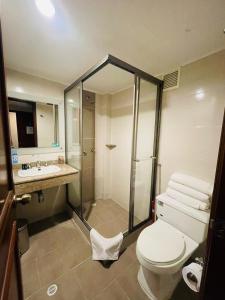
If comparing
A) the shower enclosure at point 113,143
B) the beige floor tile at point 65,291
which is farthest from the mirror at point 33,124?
the beige floor tile at point 65,291

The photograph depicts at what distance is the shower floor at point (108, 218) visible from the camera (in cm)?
202

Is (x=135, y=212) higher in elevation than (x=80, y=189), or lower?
lower

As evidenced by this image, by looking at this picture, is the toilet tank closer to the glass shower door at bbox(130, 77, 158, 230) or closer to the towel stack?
the towel stack

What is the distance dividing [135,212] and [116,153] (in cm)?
110

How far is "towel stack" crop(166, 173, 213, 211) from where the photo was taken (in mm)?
1368

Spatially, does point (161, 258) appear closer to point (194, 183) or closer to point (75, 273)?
point (194, 183)

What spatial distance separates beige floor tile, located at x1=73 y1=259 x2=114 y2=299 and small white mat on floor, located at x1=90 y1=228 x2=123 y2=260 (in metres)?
0.09

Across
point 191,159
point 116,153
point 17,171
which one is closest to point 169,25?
point 191,159

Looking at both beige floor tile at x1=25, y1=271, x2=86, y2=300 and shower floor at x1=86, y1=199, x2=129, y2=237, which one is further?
shower floor at x1=86, y1=199, x2=129, y2=237

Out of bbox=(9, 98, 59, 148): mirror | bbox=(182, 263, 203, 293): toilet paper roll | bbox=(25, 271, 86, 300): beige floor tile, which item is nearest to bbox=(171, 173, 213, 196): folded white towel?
bbox=(182, 263, 203, 293): toilet paper roll

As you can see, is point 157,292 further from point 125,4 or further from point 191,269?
point 125,4

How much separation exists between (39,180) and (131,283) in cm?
145

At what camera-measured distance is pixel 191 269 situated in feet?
3.96

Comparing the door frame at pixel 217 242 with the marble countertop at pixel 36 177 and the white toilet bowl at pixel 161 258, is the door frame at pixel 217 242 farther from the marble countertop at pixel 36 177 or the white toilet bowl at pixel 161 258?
the marble countertop at pixel 36 177
